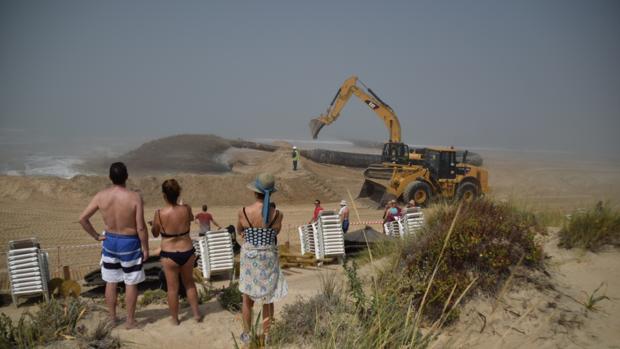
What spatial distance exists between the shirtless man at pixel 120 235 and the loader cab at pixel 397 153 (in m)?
13.9

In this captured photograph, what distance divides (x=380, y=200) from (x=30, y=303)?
12.6m

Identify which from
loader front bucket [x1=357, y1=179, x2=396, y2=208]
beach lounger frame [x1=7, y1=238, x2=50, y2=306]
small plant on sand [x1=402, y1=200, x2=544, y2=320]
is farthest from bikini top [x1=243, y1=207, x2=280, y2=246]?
loader front bucket [x1=357, y1=179, x2=396, y2=208]

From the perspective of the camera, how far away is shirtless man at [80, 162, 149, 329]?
4758mm

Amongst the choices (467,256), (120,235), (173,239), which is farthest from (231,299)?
(467,256)

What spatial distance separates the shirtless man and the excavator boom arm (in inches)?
621

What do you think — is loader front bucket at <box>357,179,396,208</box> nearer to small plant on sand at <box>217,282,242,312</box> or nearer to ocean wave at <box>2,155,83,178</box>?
small plant on sand at <box>217,282,242,312</box>

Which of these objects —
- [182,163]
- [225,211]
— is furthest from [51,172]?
[225,211]

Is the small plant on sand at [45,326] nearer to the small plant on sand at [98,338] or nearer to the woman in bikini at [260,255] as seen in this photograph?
the small plant on sand at [98,338]

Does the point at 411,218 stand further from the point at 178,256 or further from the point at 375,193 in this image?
the point at 375,193

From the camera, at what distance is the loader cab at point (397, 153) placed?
17.8 meters

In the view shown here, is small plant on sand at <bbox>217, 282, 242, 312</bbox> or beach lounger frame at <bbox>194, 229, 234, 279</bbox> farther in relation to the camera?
beach lounger frame at <bbox>194, 229, 234, 279</bbox>

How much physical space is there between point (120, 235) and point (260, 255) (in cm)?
144

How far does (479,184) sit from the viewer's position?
58.0 feet

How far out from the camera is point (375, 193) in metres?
18.2
